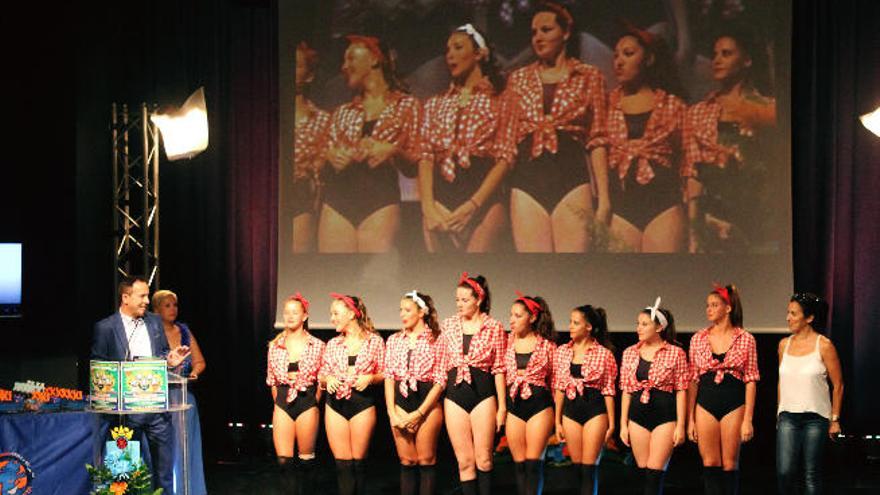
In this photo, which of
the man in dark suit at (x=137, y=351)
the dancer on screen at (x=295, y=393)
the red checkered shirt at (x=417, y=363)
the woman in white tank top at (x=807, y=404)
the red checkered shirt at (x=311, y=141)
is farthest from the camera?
the red checkered shirt at (x=311, y=141)

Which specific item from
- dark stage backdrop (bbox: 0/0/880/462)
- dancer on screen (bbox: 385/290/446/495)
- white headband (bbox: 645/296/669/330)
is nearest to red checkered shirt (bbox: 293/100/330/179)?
dark stage backdrop (bbox: 0/0/880/462)

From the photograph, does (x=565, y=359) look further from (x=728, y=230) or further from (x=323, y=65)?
(x=323, y=65)

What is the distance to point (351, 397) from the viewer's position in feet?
25.0

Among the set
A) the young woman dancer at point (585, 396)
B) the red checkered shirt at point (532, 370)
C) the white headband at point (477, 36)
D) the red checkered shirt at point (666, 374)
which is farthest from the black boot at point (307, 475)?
the white headband at point (477, 36)

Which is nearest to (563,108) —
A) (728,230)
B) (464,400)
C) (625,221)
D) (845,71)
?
(625,221)

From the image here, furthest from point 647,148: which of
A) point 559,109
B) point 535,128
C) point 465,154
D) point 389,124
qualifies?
point 389,124

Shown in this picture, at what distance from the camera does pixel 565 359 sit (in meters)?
7.54

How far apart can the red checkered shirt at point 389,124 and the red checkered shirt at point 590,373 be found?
283cm

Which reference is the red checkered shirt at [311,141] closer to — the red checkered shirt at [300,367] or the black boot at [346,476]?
the red checkered shirt at [300,367]

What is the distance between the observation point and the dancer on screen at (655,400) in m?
7.26

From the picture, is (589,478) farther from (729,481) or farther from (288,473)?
(288,473)

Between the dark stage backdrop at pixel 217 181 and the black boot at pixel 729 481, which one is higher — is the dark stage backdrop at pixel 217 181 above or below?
above

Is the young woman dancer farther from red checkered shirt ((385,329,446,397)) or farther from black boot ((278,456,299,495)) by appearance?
black boot ((278,456,299,495))

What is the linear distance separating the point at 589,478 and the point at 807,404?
→ 138cm
